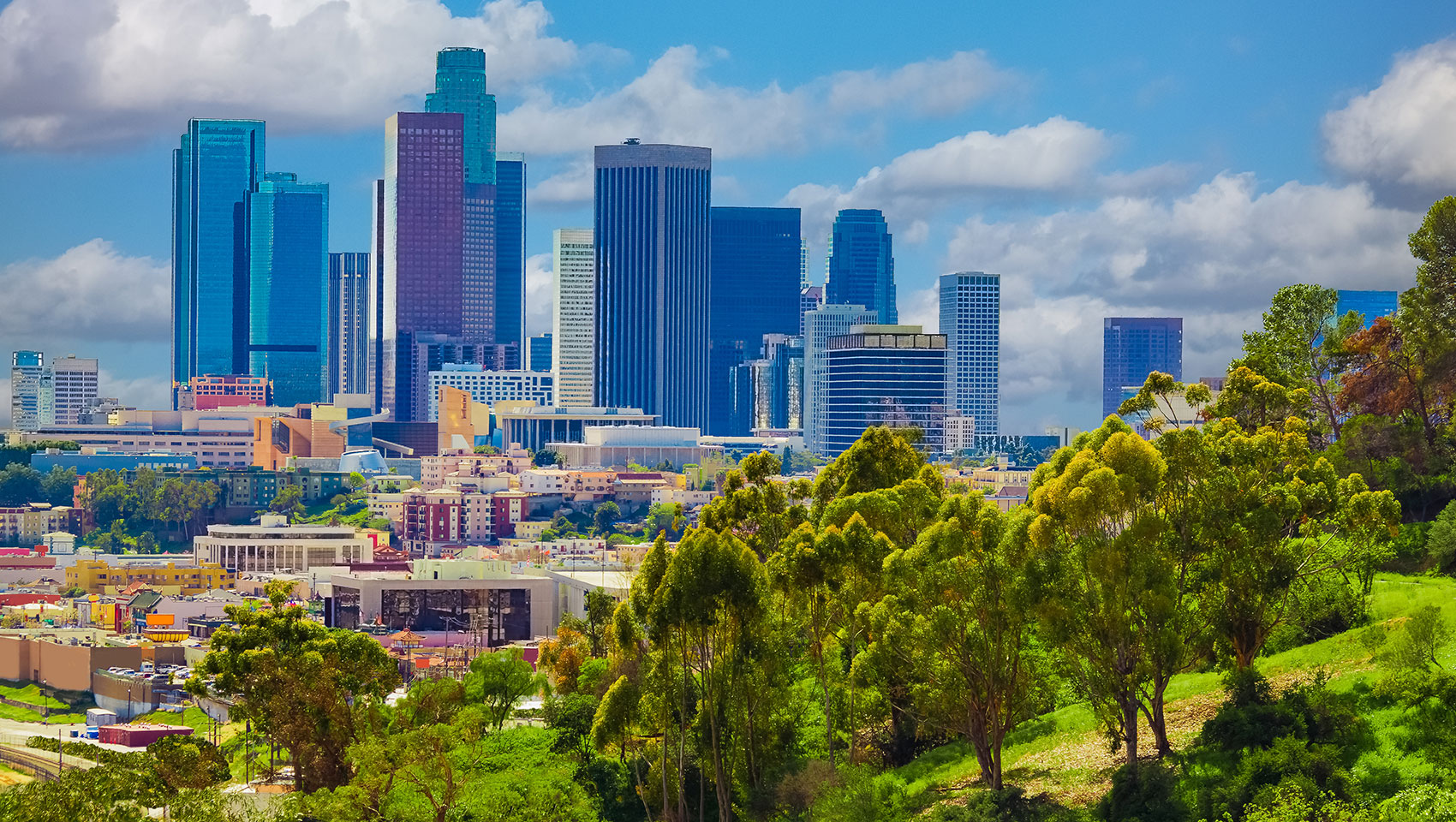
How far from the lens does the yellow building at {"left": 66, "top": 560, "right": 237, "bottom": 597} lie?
9781cm

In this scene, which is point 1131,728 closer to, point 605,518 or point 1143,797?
point 1143,797

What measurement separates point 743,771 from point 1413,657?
10.7 m

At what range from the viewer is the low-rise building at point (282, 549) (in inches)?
4183

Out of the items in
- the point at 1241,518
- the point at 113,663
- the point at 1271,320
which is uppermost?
the point at 1271,320

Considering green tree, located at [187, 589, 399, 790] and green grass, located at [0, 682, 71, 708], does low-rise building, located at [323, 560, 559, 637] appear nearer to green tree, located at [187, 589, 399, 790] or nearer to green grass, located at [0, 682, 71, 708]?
green grass, located at [0, 682, 71, 708]

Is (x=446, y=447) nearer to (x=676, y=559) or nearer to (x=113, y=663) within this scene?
(x=113, y=663)

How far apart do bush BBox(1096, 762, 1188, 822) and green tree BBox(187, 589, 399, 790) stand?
45.7 ft

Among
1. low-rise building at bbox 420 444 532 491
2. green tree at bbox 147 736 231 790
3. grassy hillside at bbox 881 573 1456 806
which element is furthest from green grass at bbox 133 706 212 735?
low-rise building at bbox 420 444 532 491

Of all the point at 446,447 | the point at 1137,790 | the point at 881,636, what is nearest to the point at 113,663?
the point at 881,636

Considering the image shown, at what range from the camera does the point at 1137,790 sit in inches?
892

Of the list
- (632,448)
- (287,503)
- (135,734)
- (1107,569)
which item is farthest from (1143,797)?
(632,448)

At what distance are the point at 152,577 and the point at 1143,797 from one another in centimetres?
8667

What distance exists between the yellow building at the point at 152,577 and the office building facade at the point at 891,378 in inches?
3236

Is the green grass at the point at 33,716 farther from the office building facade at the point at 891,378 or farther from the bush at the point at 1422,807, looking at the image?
the office building facade at the point at 891,378
